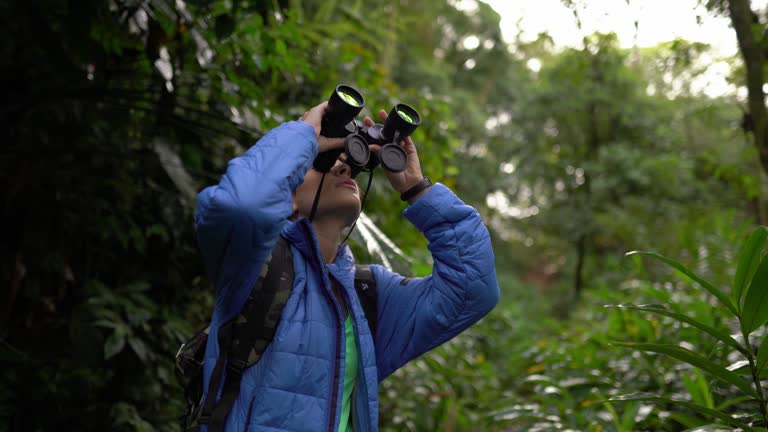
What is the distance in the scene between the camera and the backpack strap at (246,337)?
1464 millimetres

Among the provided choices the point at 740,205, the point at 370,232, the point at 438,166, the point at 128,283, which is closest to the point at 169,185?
the point at 128,283

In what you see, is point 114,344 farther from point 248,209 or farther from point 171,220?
point 248,209

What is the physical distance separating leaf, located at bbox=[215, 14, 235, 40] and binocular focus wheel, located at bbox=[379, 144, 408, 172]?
89 centimetres

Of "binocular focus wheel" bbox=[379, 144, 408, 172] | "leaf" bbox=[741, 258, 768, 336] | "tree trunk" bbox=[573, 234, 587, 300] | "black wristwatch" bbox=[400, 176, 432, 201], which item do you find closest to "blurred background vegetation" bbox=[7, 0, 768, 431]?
"leaf" bbox=[741, 258, 768, 336]

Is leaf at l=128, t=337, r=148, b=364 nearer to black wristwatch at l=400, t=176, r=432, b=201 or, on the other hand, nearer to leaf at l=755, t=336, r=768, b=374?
black wristwatch at l=400, t=176, r=432, b=201

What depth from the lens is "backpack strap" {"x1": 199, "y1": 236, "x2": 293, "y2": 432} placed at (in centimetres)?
146

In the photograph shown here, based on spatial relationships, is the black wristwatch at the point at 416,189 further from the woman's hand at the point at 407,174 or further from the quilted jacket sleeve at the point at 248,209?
the quilted jacket sleeve at the point at 248,209

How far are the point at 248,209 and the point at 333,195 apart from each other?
0.41 metres

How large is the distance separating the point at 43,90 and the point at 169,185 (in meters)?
0.79

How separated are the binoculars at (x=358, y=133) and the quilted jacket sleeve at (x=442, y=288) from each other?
17 cm

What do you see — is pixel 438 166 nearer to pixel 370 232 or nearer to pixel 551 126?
pixel 370 232

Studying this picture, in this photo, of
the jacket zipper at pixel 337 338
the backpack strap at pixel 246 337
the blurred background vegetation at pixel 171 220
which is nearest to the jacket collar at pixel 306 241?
the jacket zipper at pixel 337 338

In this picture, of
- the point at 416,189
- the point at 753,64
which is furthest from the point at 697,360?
the point at 753,64

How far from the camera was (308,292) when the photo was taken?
162 cm
